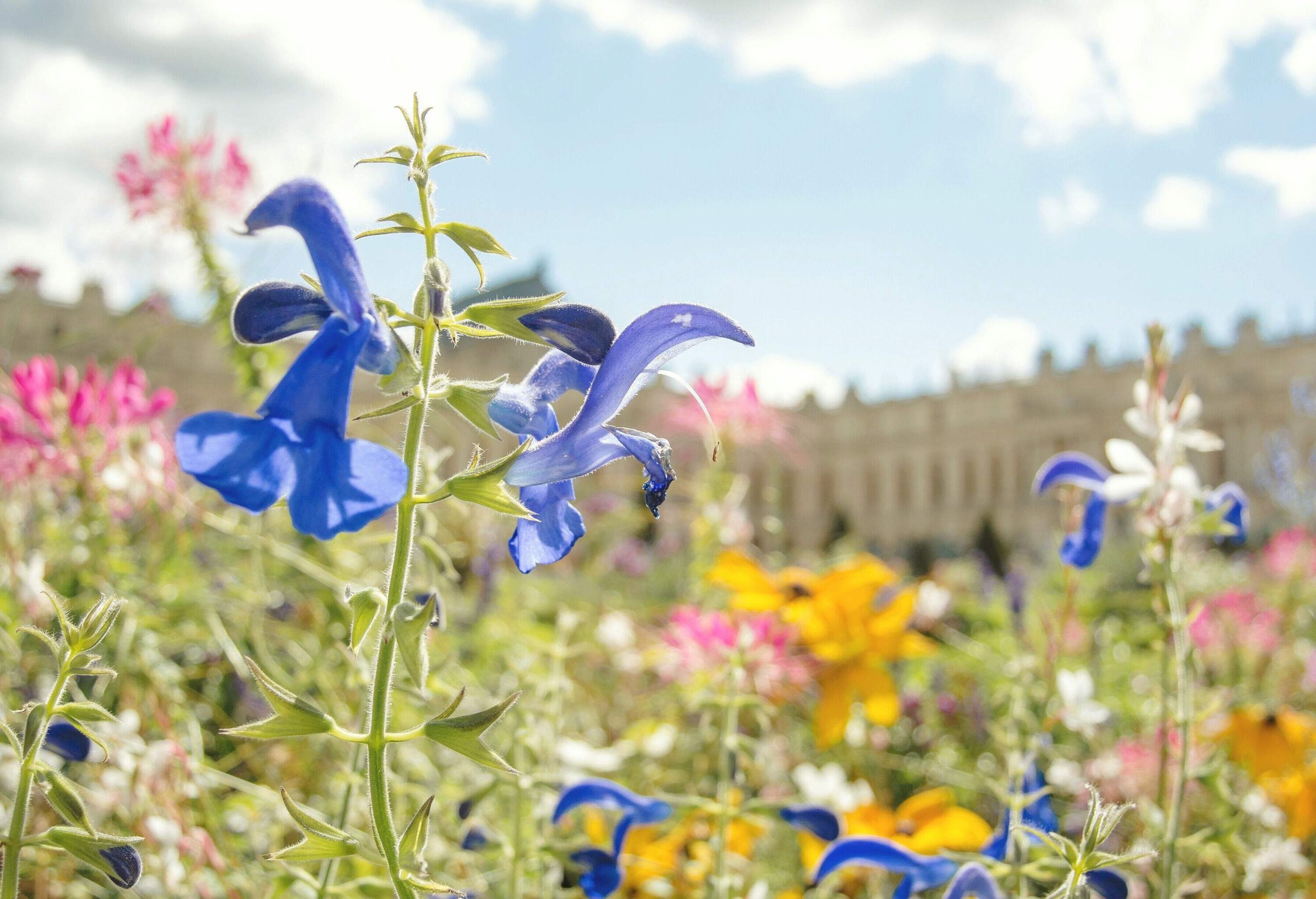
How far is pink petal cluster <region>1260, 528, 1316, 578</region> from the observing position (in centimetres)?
435

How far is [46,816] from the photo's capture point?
198 centimetres

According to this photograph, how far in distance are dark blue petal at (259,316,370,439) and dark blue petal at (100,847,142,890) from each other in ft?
1.46

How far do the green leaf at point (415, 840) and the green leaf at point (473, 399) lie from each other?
10.9 inches

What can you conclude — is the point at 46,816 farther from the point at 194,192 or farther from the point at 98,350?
the point at 98,350

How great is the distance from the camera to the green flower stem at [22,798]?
2.54 ft

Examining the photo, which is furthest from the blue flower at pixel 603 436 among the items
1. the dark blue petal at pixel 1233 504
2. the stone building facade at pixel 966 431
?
the stone building facade at pixel 966 431

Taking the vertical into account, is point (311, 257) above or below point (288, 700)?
above

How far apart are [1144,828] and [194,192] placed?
2743 mm

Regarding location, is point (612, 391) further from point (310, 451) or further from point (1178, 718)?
point (1178, 718)

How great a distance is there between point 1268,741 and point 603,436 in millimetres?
2396

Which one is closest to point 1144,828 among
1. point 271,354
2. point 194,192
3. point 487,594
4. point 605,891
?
point 605,891

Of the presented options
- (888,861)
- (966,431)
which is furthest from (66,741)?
(966,431)

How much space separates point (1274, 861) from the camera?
1930 mm

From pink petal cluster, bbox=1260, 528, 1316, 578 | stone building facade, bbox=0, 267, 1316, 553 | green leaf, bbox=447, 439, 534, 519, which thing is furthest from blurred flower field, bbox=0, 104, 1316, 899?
stone building facade, bbox=0, 267, 1316, 553
